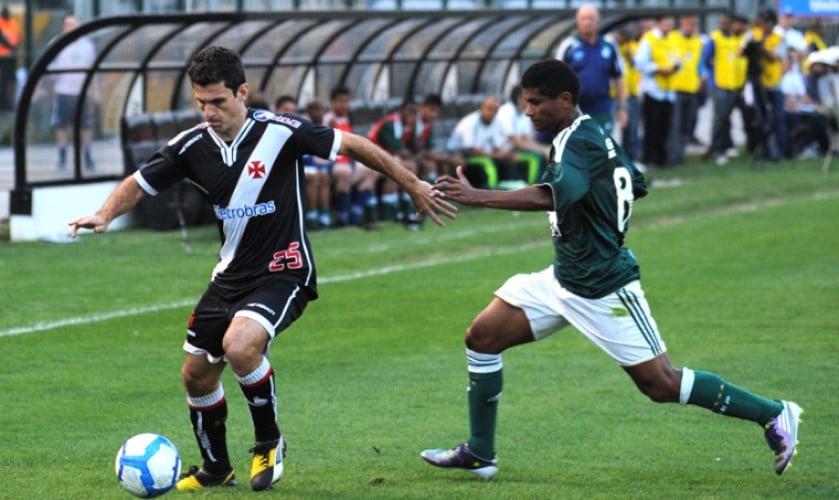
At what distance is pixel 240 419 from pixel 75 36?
31.3 ft

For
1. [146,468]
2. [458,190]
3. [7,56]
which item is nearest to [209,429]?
[146,468]

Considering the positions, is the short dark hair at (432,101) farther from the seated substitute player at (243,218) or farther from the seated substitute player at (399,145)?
the seated substitute player at (243,218)

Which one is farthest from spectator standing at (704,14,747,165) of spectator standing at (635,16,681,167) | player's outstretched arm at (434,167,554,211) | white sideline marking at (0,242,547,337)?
player's outstretched arm at (434,167,554,211)

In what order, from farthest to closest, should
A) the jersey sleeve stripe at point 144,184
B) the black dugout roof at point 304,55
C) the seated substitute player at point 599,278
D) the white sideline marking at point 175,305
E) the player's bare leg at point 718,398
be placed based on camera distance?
the black dugout roof at point 304,55 < the white sideline marking at point 175,305 < the jersey sleeve stripe at point 144,184 < the player's bare leg at point 718,398 < the seated substitute player at point 599,278

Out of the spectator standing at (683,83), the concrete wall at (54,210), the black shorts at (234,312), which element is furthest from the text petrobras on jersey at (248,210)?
the spectator standing at (683,83)

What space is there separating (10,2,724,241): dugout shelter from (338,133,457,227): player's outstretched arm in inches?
412

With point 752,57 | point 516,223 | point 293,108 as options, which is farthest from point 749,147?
point 293,108

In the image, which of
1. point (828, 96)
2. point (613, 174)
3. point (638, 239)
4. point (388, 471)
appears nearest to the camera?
point (613, 174)

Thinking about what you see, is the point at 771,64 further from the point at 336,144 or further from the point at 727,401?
the point at 336,144

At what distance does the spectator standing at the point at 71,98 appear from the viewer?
1752 cm

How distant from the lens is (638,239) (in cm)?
1600

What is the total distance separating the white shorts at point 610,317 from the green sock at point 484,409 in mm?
364

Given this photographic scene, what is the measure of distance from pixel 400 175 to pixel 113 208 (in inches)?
51.4

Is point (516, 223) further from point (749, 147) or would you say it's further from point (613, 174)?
point (613, 174)
